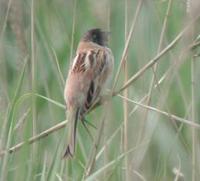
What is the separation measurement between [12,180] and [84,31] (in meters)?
1.07

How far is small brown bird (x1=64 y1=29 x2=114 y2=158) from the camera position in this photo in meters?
2.58

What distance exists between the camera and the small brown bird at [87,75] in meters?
2.58

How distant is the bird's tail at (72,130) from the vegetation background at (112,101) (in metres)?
0.04

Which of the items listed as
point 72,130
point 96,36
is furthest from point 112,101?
Answer: point 96,36

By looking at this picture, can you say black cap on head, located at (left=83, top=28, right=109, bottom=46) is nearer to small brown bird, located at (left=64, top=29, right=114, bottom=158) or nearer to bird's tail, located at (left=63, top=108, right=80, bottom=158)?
small brown bird, located at (left=64, top=29, right=114, bottom=158)

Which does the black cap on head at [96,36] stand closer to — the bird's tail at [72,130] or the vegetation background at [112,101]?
the vegetation background at [112,101]

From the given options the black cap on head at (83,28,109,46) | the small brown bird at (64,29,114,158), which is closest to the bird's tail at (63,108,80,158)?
the small brown bird at (64,29,114,158)

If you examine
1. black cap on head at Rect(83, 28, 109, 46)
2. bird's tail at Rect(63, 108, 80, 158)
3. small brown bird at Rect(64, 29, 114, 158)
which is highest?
black cap on head at Rect(83, 28, 109, 46)

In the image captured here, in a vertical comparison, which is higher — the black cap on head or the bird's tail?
the black cap on head

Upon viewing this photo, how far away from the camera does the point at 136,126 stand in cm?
221

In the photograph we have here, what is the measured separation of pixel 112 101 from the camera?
2561 mm

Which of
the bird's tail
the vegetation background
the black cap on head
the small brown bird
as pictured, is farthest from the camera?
the black cap on head

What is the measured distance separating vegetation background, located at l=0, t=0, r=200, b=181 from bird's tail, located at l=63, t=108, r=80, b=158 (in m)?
0.04

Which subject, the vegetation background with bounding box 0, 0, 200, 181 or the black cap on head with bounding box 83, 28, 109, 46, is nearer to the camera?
the vegetation background with bounding box 0, 0, 200, 181
